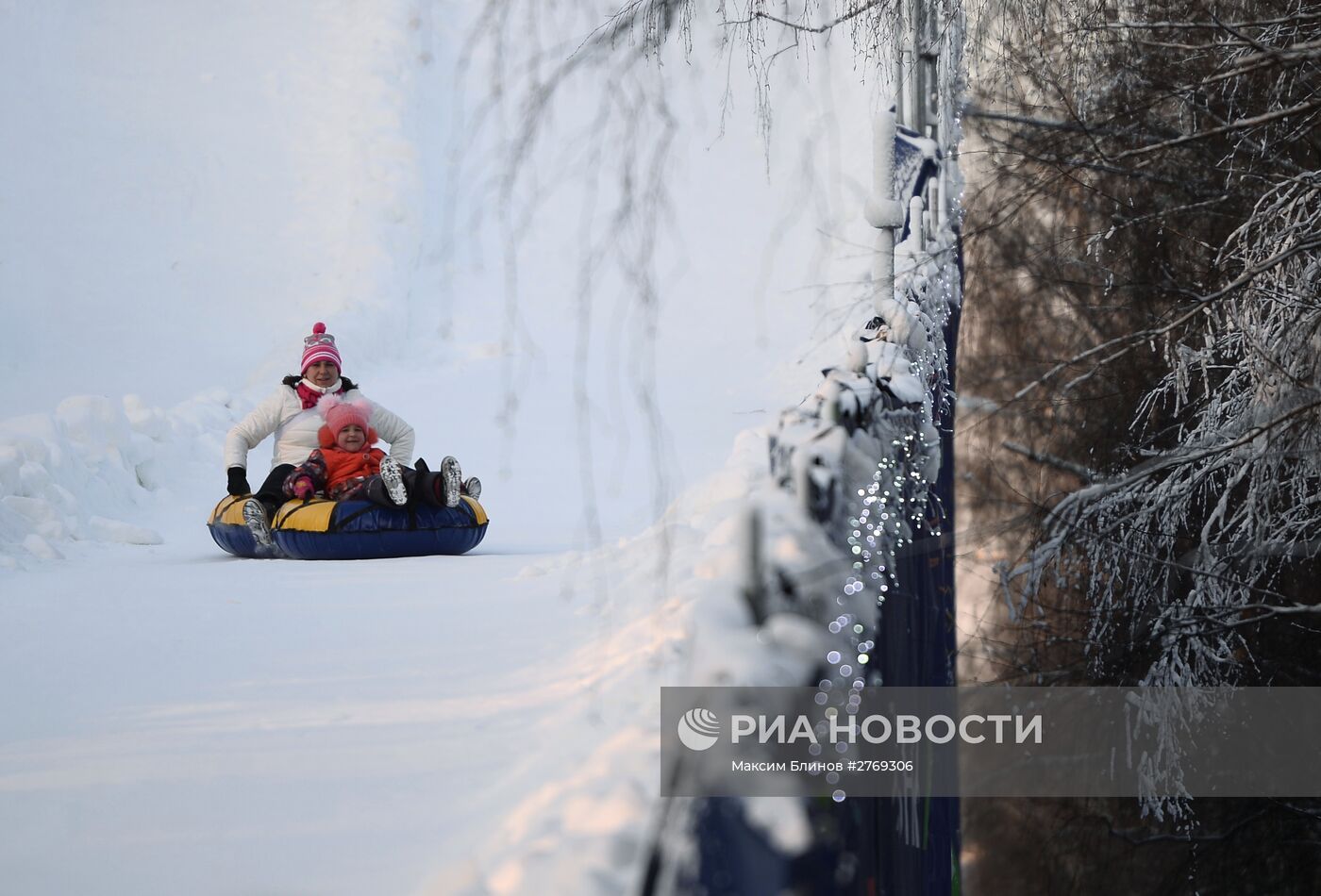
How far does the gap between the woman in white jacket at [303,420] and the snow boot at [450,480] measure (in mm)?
667

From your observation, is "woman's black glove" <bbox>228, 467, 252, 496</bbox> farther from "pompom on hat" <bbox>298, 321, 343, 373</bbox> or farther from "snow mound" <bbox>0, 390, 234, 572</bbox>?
"snow mound" <bbox>0, 390, 234, 572</bbox>

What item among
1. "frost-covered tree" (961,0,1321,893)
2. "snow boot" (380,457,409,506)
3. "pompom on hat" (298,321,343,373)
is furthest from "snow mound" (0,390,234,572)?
"frost-covered tree" (961,0,1321,893)

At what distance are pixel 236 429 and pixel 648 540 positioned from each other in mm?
2945

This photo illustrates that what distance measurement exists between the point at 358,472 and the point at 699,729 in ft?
22.7

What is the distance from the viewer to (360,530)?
708 centimetres

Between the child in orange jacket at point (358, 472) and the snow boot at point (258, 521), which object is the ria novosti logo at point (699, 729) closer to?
the child in orange jacket at point (358, 472)

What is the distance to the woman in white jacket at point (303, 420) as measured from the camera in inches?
309

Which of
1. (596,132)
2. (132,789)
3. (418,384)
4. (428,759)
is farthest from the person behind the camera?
(418,384)

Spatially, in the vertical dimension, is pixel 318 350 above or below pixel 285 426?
above

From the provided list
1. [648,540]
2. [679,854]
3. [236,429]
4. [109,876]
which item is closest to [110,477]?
[236,429]

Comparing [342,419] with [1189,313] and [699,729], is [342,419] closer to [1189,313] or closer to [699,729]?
[1189,313]

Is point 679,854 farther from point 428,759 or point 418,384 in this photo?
point 418,384

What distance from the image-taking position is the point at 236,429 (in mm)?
7832

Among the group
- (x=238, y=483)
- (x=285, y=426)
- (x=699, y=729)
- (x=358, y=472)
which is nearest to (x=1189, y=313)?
(x=699, y=729)
